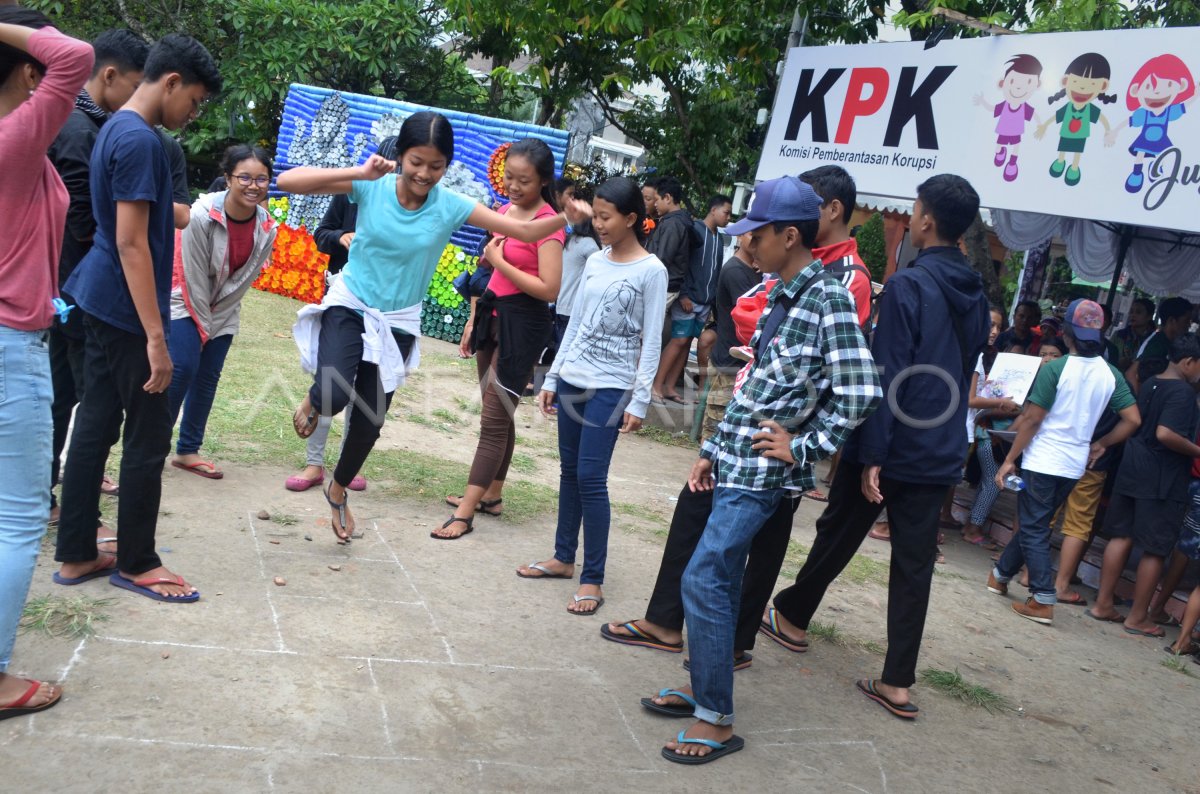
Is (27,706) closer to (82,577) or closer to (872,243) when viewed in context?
(82,577)

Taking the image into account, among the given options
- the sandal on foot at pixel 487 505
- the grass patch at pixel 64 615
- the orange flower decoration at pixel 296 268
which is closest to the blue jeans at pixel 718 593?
the grass patch at pixel 64 615

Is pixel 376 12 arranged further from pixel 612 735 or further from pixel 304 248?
pixel 612 735

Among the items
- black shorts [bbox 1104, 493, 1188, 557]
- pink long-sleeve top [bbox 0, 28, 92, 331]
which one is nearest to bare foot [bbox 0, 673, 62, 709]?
pink long-sleeve top [bbox 0, 28, 92, 331]

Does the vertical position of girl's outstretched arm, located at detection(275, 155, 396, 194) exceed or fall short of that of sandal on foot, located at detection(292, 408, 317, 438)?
it exceeds it

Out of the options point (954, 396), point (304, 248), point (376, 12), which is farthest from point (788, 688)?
point (376, 12)

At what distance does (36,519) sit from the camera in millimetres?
3111

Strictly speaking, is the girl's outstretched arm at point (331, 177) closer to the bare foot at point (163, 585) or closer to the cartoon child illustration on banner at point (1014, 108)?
the bare foot at point (163, 585)

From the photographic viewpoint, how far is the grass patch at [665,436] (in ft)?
30.2

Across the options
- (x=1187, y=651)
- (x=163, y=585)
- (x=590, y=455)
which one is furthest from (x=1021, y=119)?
(x=163, y=585)

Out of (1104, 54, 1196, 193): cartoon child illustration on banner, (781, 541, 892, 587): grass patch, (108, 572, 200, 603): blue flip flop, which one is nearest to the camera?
(108, 572, 200, 603): blue flip flop

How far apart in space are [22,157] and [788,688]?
335 cm

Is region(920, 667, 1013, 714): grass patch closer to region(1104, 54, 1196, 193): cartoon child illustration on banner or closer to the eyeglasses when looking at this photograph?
region(1104, 54, 1196, 193): cartoon child illustration on banner

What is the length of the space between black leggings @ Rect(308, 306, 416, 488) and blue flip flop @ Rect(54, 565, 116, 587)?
1.01m

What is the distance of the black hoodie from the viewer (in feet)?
13.5
